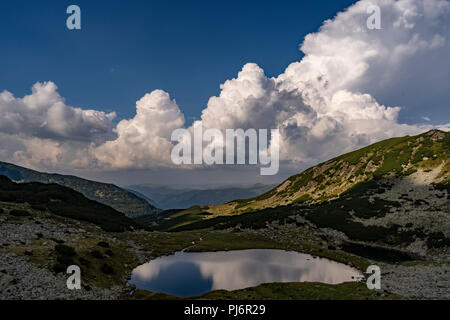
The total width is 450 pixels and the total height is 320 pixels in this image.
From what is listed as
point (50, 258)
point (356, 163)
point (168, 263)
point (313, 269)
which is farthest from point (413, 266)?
point (356, 163)

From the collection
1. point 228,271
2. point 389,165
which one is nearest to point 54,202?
point 228,271

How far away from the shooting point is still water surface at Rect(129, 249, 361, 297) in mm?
43906

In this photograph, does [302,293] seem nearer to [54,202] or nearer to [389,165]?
[54,202]

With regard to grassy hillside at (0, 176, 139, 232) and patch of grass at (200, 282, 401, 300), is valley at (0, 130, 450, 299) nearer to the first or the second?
patch of grass at (200, 282, 401, 300)

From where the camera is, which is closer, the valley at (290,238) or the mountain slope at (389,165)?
the valley at (290,238)

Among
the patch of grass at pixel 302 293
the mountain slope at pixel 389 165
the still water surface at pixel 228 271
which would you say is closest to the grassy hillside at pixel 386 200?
the mountain slope at pixel 389 165

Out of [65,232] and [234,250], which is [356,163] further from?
[65,232]

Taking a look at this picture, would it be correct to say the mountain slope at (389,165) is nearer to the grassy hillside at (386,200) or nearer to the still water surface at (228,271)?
the grassy hillside at (386,200)

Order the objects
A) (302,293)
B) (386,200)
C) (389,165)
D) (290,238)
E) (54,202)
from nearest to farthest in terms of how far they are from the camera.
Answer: (302,293), (290,238), (54,202), (386,200), (389,165)

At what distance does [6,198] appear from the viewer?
253 ft

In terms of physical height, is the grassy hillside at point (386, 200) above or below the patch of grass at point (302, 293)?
above

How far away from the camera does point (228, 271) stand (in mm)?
53125

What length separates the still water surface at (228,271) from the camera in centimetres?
4391

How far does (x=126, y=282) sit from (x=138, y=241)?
1279 inches
